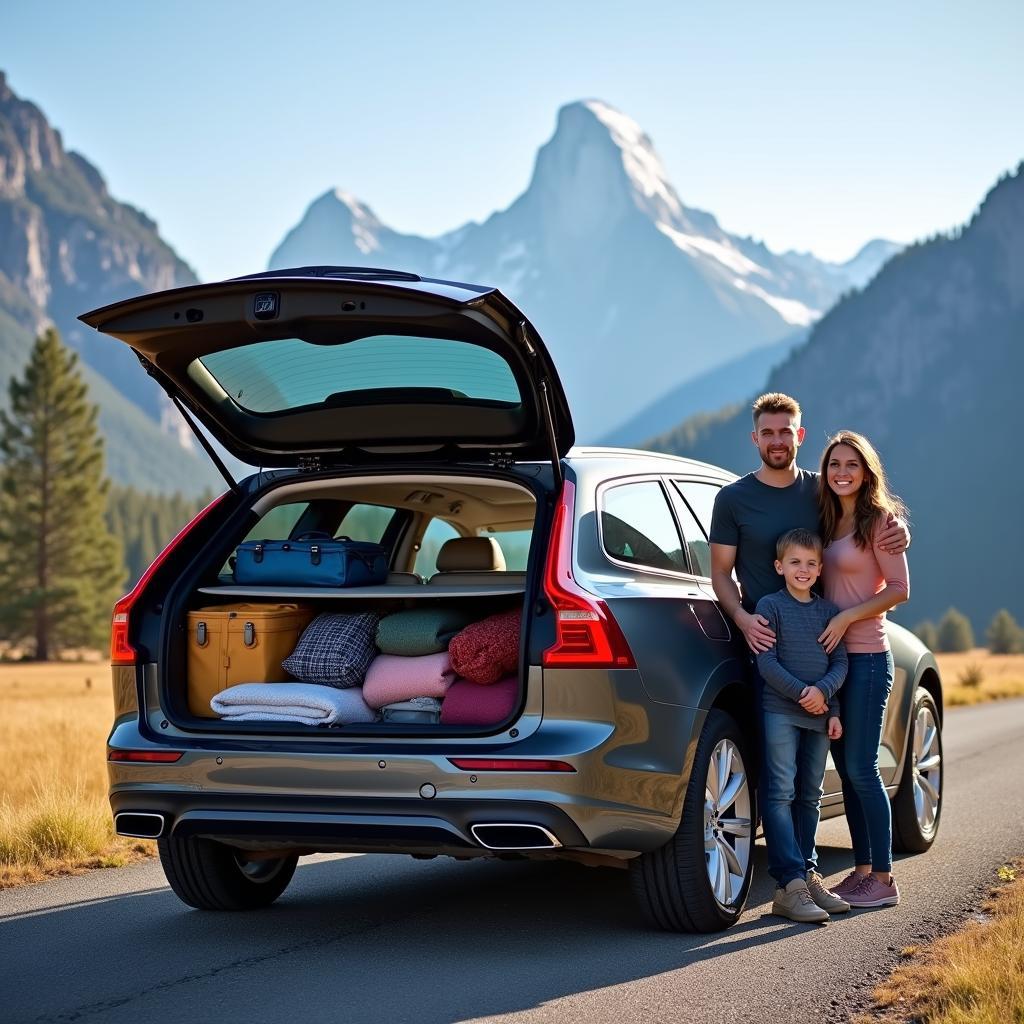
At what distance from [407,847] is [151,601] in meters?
1.46

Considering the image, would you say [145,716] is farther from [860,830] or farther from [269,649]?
[860,830]

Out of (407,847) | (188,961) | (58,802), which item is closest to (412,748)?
(407,847)

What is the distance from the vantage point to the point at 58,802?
8352 millimetres

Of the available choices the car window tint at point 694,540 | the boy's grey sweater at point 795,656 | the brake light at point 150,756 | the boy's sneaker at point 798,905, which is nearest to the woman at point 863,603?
the boy's grey sweater at point 795,656

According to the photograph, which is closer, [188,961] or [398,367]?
[188,961]

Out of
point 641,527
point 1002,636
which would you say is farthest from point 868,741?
point 1002,636

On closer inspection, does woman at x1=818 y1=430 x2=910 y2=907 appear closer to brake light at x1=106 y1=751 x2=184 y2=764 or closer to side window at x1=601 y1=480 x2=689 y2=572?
side window at x1=601 y1=480 x2=689 y2=572

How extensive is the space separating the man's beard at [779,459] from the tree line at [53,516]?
184 ft

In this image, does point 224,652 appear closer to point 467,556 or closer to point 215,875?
point 215,875

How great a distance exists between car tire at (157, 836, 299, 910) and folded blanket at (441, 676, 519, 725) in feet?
4.01

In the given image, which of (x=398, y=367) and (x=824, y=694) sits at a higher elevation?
(x=398, y=367)

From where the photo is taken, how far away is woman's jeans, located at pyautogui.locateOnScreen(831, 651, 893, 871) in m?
6.48

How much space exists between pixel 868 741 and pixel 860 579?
2.23ft

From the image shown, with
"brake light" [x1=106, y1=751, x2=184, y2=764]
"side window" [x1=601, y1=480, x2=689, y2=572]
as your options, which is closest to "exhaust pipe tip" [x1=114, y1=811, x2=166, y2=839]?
"brake light" [x1=106, y1=751, x2=184, y2=764]
